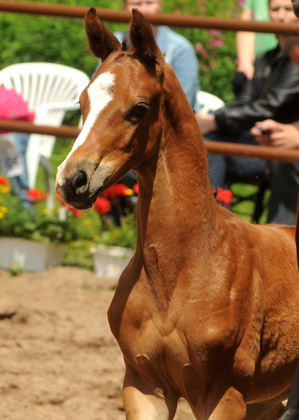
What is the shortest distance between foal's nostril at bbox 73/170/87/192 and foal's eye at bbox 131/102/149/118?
0.27 m

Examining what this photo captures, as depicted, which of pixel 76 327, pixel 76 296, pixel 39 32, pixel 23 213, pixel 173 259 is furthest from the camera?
pixel 39 32

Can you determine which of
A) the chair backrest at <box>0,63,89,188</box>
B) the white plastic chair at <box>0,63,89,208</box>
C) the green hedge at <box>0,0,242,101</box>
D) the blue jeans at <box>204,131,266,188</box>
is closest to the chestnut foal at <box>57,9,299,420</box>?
Result: the blue jeans at <box>204,131,266,188</box>

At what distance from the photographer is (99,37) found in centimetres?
332

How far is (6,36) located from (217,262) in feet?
24.9

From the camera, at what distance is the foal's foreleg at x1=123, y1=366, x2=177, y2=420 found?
10.9 ft

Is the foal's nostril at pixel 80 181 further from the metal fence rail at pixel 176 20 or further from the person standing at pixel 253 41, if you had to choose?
the person standing at pixel 253 41

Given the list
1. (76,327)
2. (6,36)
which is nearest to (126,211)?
(76,327)

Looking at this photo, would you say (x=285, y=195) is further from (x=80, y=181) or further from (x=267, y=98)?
(x=80, y=181)

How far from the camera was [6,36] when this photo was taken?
1047 cm

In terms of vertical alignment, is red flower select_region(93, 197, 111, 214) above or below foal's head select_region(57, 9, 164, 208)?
below

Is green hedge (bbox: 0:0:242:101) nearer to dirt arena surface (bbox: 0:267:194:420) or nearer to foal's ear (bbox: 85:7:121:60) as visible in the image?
dirt arena surface (bbox: 0:267:194:420)

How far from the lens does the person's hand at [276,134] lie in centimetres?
540

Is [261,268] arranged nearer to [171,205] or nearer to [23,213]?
[171,205]

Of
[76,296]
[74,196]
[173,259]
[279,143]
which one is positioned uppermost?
[74,196]
